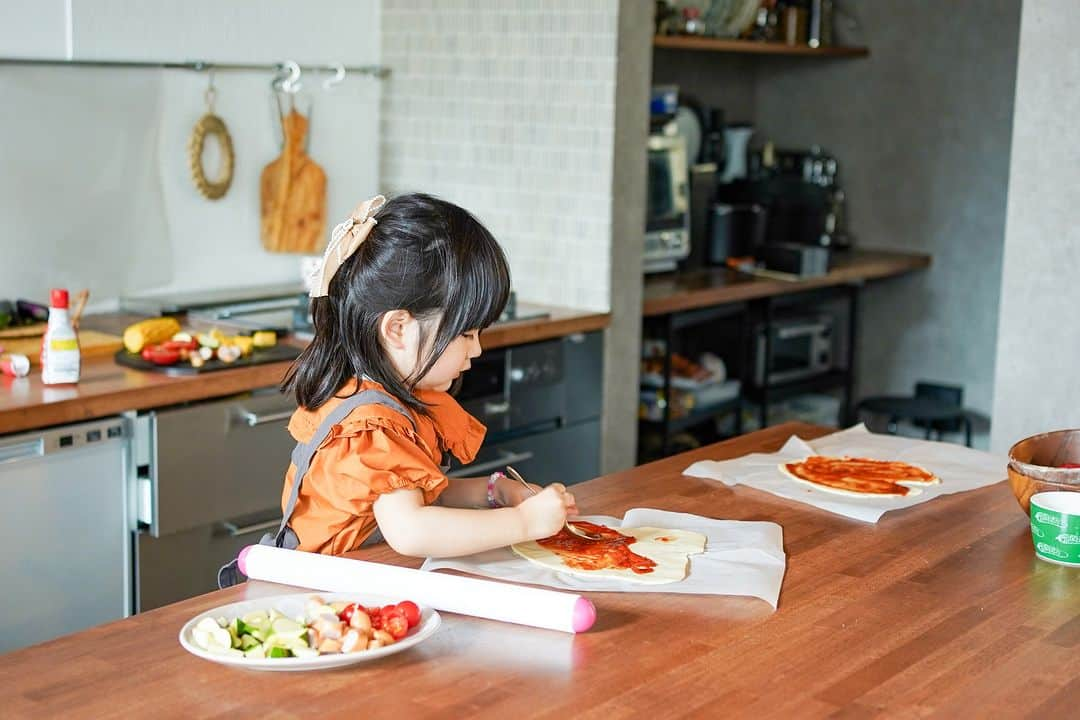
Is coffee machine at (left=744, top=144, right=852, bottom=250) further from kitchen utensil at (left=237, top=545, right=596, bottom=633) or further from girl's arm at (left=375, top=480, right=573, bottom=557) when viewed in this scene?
kitchen utensil at (left=237, top=545, right=596, bottom=633)

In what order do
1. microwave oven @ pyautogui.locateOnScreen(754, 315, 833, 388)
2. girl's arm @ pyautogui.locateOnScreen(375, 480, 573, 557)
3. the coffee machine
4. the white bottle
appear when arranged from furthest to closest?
the coffee machine, microwave oven @ pyautogui.locateOnScreen(754, 315, 833, 388), the white bottle, girl's arm @ pyautogui.locateOnScreen(375, 480, 573, 557)

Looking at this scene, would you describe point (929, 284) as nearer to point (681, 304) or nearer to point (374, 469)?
point (681, 304)

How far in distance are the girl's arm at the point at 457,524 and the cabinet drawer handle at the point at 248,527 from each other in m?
1.16

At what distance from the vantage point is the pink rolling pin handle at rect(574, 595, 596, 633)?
1.43 m

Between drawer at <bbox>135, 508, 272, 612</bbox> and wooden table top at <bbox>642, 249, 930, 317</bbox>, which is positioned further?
wooden table top at <bbox>642, 249, 930, 317</bbox>

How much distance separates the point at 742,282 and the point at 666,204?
1.10 ft

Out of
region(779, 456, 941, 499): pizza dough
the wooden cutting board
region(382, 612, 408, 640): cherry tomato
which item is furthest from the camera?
the wooden cutting board

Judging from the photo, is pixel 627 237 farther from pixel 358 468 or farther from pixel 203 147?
pixel 358 468

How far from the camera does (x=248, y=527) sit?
2760 mm

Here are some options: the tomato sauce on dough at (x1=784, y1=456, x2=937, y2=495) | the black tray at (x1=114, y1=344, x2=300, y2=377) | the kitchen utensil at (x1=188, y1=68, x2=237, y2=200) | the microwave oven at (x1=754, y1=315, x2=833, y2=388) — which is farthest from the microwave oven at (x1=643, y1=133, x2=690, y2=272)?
the tomato sauce on dough at (x1=784, y1=456, x2=937, y2=495)

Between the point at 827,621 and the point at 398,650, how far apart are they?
1.63 feet

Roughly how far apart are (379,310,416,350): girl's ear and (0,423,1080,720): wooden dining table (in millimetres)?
262

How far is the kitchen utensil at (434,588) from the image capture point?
56.9 inches

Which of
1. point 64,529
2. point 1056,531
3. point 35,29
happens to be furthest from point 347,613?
point 35,29
